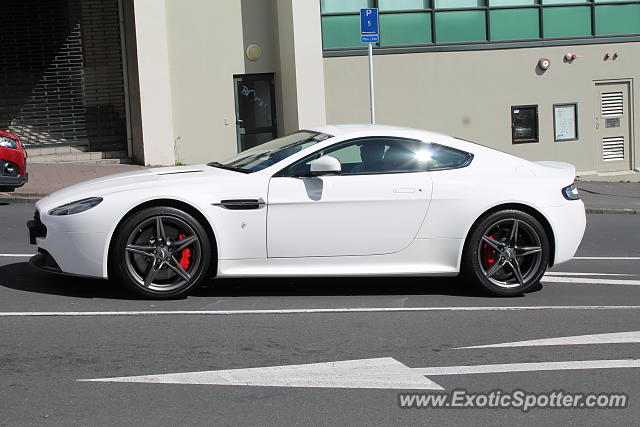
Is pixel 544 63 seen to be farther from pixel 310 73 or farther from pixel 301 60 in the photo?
pixel 301 60

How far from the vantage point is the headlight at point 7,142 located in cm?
1249

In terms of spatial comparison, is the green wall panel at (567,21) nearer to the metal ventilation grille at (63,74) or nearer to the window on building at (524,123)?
the window on building at (524,123)

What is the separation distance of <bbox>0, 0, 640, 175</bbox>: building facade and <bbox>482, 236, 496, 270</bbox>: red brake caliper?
11.9 m

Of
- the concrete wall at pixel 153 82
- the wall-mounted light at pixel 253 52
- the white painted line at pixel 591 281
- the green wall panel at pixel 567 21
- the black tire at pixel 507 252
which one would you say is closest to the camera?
the black tire at pixel 507 252

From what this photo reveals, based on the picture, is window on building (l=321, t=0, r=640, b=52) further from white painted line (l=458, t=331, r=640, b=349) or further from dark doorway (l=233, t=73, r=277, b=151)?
white painted line (l=458, t=331, r=640, b=349)

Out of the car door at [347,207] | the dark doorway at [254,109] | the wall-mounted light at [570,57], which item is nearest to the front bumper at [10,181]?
the car door at [347,207]

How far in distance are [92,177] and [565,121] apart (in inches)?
419

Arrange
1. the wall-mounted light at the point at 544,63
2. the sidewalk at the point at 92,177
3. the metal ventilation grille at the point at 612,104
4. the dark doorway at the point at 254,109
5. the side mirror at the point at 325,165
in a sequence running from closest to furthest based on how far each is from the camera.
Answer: the side mirror at the point at 325,165 < the sidewalk at the point at 92,177 < the dark doorway at the point at 254,109 < the wall-mounted light at the point at 544,63 < the metal ventilation grille at the point at 612,104

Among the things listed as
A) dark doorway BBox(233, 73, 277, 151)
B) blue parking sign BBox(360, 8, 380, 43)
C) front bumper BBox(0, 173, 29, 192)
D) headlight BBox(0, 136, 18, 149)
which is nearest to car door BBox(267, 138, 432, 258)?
front bumper BBox(0, 173, 29, 192)

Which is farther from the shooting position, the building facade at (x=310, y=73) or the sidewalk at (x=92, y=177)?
the building facade at (x=310, y=73)

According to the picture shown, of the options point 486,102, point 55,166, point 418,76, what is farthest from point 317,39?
point 55,166

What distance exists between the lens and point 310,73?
64.5 ft

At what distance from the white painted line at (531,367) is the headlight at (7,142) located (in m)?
8.29

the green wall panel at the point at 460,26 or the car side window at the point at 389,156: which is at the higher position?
the green wall panel at the point at 460,26
